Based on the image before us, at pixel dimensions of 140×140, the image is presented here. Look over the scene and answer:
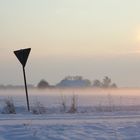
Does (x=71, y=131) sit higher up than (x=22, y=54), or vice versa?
(x=22, y=54)

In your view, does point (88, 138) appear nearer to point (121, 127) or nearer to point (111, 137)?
point (111, 137)

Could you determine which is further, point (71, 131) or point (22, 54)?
point (22, 54)

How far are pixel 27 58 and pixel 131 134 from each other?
A: 9.58 metres

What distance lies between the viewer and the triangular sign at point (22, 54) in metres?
22.7

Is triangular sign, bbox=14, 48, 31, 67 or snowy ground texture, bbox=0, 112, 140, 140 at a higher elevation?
triangular sign, bbox=14, 48, 31, 67

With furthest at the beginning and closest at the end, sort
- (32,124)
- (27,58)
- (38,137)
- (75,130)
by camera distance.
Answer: (27,58) → (32,124) → (75,130) → (38,137)

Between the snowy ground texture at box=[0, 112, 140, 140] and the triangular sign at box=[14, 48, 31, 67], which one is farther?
the triangular sign at box=[14, 48, 31, 67]

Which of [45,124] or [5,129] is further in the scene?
[45,124]

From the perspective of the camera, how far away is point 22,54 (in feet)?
74.8

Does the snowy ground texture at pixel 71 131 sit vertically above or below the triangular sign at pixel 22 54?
below

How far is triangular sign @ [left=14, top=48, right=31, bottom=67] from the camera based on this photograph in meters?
22.7

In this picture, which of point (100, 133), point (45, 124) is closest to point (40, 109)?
point (45, 124)

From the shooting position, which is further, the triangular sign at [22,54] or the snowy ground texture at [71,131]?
the triangular sign at [22,54]

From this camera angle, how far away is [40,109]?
2403 cm
